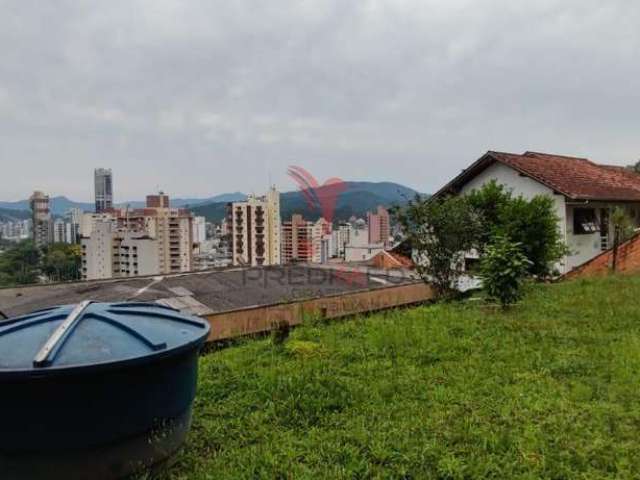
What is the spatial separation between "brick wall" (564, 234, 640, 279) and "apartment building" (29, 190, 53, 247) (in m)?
58.4

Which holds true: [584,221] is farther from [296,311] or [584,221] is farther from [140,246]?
[140,246]

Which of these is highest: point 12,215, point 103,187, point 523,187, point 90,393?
point 103,187

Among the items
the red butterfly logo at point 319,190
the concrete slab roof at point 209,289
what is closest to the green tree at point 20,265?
the concrete slab roof at point 209,289

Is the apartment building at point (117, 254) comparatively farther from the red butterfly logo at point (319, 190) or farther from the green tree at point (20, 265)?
the red butterfly logo at point (319, 190)

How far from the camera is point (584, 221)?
48.6 ft

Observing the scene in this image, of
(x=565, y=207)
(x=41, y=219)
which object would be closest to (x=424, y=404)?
(x=565, y=207)

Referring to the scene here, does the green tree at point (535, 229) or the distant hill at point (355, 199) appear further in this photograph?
the green tree at point (535, 229)

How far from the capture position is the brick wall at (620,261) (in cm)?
1226

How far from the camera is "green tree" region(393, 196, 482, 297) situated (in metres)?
8.44

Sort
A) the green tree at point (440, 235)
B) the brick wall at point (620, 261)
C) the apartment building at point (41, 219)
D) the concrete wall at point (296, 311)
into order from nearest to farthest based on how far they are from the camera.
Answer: the concrete wall at point (296, 311), the green tree at point (440, 235), the brick wall at point (620, 261), the apartment building at point (41, 219)

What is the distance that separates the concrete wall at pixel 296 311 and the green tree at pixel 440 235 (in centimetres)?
97

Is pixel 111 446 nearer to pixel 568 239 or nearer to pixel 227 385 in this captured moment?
pixel 227 385

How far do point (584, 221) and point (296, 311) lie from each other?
39.8ft

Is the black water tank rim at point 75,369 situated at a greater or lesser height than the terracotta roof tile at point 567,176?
lesser
